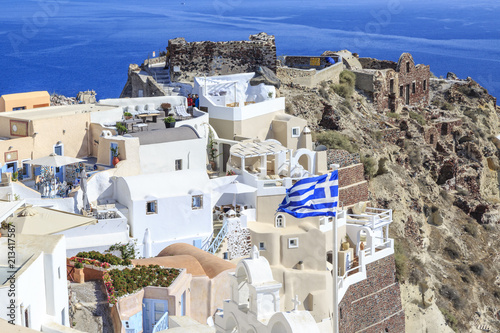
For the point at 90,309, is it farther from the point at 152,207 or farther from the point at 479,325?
the point at 479,325

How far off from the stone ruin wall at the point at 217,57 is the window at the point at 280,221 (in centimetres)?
1480

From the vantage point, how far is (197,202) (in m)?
34.8

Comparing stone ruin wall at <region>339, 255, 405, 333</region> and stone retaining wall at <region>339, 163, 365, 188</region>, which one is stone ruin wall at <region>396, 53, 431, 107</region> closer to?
stone retaining wall at <region>339, 163, 365, 188</region>

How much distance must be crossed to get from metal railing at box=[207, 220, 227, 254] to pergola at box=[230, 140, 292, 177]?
3.22 meters

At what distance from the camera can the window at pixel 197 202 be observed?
34.6 metres

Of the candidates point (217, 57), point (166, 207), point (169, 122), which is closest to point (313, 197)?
point (166, 207)

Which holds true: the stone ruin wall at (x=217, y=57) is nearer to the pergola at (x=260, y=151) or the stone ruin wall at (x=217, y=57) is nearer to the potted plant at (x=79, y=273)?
the pergola at (x=260, y=151)

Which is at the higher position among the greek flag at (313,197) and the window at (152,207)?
the greek flag at (313,197)

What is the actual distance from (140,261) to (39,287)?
7040 mm

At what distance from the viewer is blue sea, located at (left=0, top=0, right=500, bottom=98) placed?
118m

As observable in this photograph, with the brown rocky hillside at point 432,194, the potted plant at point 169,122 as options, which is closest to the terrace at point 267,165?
the potted plant at point 169,122

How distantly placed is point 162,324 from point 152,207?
32.2 ft

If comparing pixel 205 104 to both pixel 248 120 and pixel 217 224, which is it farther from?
pixel 217 224

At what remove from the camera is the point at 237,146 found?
38.1m
